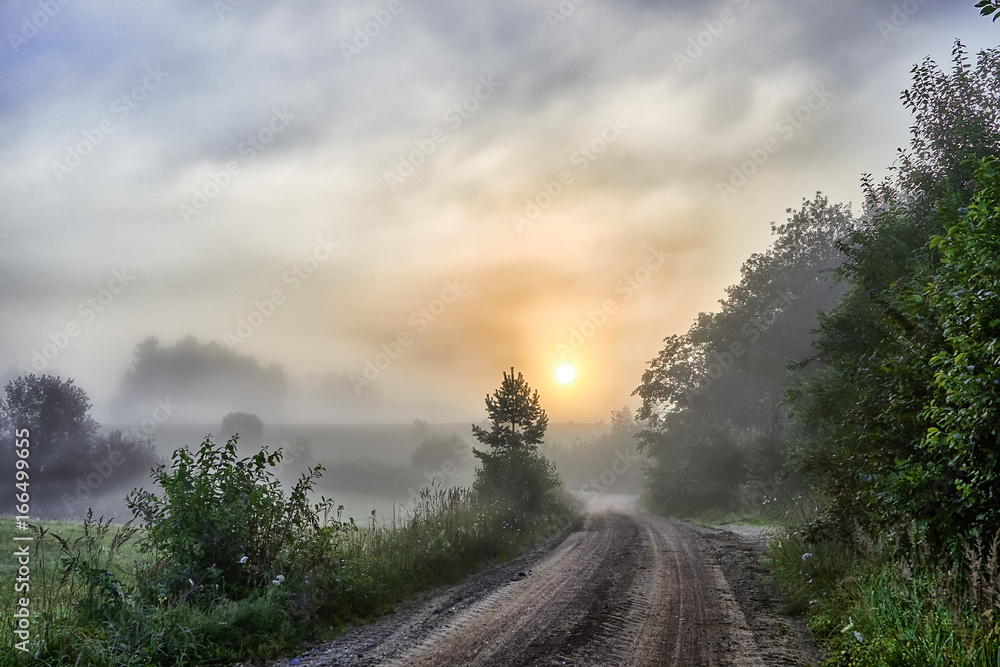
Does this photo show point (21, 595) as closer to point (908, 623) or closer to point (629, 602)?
point (629, 602)

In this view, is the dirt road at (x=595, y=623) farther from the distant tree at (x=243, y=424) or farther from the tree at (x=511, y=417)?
the distant tree at (x=243, y=424)

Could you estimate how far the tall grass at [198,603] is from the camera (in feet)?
16.6

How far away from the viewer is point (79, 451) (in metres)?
46.0

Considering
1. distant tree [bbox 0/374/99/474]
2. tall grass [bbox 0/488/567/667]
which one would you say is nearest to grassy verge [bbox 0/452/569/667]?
→ tall grass [bbox 0/488/567/667]

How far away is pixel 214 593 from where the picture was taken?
659 centimetres

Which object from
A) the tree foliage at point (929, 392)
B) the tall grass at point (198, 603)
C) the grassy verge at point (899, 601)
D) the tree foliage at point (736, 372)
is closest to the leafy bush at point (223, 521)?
the tall grass at point (198, 603)

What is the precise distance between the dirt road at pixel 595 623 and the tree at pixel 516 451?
34.4 feet

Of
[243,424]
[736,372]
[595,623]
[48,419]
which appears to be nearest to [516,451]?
[595,623]

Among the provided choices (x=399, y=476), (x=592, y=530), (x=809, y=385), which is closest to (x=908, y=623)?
(x=809, y=385)

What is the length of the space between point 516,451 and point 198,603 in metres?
17.2

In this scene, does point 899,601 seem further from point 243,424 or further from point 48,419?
point 243,424

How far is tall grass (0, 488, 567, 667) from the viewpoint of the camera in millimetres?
5066

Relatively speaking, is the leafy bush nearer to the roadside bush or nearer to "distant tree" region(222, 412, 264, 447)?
the roadside bush

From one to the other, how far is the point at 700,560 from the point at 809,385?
287 inches
